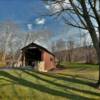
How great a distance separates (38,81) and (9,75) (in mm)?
2578

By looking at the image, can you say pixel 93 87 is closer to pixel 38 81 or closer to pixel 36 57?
pixel 38 81

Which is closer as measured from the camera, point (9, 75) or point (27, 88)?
point (27, 88)

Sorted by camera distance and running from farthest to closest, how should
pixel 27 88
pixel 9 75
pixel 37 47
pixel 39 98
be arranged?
pixel 37 47 → pixel 9 75 → pixel 27 88 → pixel 39 98

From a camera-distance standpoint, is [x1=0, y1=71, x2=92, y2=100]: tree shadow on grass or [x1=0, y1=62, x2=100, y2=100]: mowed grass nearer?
[x1=0, y1=62, x2=100, y2=100]: mowed grass

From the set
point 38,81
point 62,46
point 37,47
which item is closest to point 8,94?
point 38,81

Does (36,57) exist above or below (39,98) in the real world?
above

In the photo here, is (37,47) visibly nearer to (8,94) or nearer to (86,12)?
(86,12)

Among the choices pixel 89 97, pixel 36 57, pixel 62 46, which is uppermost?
pixel 62 46

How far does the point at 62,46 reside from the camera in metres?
101

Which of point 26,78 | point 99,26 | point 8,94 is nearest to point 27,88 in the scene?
point 8,94

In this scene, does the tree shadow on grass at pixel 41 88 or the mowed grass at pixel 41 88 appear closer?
the mowed grass at pixel 41 88

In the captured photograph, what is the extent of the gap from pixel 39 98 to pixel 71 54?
78.5 meters

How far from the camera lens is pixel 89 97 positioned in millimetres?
18109

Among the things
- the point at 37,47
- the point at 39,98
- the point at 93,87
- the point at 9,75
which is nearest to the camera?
the point at 39,98
